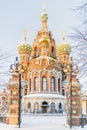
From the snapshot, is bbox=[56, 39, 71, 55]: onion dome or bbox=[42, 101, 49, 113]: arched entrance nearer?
bbox=[42, 101, 49, 113]: arched entrance

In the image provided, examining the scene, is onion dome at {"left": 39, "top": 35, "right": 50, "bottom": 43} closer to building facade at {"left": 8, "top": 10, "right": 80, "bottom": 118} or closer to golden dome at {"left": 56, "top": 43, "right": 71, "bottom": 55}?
building facade at {"left": 8, "top": 10, "right": 80, "bottom": 118}

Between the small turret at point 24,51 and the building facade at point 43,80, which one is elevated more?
the small turret at point 24,51

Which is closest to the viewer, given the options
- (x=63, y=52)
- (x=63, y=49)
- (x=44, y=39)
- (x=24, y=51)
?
(x=44, y=39)

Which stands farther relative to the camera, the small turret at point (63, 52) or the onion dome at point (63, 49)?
the small turret at point (63, 52)

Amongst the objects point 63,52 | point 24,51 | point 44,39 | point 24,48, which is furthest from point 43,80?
point 63,52

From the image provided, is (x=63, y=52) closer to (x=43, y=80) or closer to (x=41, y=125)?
(x=43, y=80)

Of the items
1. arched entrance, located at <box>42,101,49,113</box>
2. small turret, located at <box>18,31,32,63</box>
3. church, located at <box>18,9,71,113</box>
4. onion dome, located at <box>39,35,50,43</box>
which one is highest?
onion dome, located at <box>39,35,50,43</box>

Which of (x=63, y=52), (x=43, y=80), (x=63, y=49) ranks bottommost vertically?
(x=43, y=80)

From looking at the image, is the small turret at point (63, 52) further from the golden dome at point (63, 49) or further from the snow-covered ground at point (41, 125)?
the snow-covered ground at point (41, 125)

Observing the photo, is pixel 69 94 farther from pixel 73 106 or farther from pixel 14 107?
pixel 14 107

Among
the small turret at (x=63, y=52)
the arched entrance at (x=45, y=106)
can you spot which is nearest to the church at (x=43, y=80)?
the arched entrance at (x=45, y=106)

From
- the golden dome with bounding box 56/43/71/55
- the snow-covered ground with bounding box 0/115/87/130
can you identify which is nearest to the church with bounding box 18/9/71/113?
the golden dome with bounding box 56/43/71/55

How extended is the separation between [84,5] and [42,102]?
2025 inches

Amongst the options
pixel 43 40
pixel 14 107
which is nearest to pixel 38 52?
pixel 43 40
